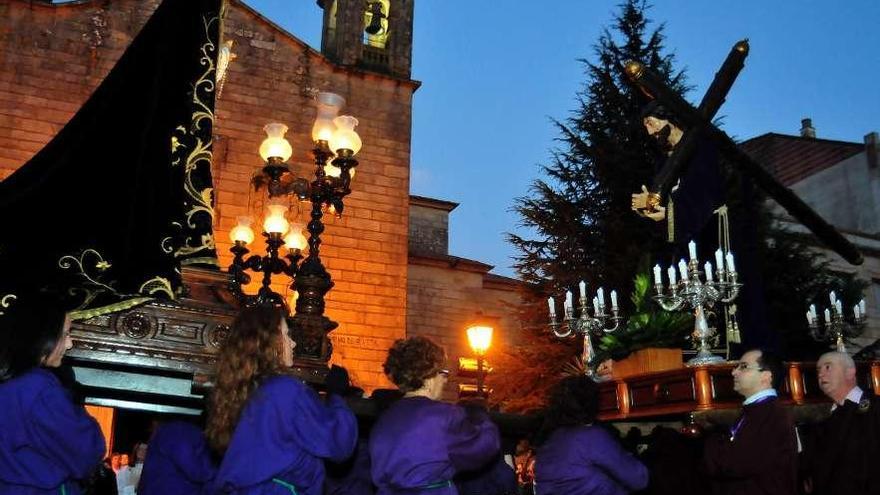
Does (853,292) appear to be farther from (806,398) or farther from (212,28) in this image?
(212,28)

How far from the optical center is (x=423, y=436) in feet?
12.0

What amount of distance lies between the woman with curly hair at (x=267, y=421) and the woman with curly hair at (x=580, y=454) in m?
1.40

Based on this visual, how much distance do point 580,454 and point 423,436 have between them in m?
0.99

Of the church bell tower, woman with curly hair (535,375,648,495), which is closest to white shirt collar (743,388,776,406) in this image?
woman with curly hair (535,375,648,495)

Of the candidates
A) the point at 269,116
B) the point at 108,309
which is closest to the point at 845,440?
the point at 108,309

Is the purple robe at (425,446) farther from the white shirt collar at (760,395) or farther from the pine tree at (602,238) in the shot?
the pine tree at (602,238)

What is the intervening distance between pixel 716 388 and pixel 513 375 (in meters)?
10.9

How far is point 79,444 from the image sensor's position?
3.20m

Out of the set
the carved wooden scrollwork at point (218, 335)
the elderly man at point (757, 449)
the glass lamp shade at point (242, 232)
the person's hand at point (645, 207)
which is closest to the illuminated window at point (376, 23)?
the glass lamp shade at point (242, 232)

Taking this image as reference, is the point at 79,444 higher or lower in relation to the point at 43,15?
lower

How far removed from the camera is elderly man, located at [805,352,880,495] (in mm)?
4203

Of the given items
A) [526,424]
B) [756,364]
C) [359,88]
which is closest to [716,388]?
[756,364]

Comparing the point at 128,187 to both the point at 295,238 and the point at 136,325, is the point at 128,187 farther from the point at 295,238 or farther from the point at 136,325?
the point at 295,238

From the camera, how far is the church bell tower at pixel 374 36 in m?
17.9
